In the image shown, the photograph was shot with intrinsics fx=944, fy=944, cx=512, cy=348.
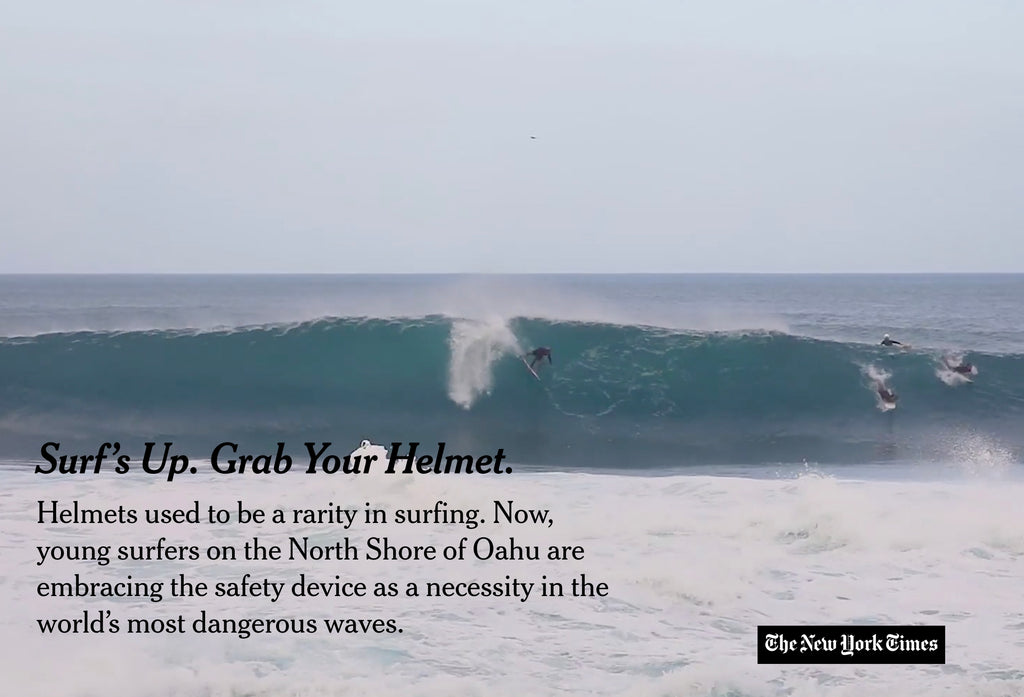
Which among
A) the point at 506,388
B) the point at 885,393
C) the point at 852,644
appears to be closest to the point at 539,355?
the point at 506,388

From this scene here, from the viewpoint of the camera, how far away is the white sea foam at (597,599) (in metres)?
4.75

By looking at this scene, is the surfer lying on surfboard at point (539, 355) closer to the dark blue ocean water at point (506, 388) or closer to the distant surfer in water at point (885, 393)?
the dark blue ocean water at point (506, 388)

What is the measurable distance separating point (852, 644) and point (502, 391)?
9814mm

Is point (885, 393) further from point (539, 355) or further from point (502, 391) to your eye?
point (502, 391)

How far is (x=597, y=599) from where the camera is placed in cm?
591

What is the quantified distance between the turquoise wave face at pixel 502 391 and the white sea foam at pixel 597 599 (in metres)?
4.29

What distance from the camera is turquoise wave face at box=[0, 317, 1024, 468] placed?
13.5 m

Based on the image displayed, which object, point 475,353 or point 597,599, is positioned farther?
point 475,353

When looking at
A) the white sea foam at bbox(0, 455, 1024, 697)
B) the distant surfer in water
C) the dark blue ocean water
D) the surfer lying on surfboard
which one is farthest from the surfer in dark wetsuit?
the white sea foam at bbox(0, 455, 1024, 697)

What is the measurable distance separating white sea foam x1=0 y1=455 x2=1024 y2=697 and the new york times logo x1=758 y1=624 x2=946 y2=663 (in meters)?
0.09

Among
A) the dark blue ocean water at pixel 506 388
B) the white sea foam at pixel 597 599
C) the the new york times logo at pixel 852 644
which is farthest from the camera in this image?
the dark blue ocean water at pixel 506 388

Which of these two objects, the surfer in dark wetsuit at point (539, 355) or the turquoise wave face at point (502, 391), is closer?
the turquoise wave face at point (502, 391)

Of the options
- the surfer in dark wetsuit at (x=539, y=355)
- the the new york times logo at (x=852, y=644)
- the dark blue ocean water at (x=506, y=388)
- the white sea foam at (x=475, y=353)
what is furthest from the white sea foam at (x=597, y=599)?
the surfer in dark wetsuit at (x=539, y=355)

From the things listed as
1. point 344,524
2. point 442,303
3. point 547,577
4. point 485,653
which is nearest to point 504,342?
point 442,303
